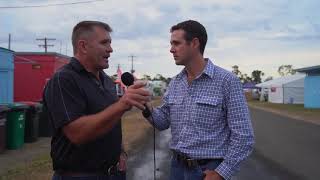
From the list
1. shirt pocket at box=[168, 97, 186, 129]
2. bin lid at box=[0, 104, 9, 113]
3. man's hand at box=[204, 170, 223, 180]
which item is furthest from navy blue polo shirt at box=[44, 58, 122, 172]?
bin lid at box=[0, 104, 9, 113]

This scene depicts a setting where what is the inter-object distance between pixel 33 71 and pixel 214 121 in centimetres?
2963

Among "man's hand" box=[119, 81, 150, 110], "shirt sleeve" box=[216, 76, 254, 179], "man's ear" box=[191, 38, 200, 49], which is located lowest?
"shirt sleeve" box=[216, 76, 254, 179]

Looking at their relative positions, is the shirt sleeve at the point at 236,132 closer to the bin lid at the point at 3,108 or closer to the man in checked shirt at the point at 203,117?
the man in checked shirt at the point at 203,117

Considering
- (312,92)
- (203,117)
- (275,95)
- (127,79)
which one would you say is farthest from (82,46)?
(275,95)

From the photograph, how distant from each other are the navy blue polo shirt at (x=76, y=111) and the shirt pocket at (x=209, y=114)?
24.9 inches

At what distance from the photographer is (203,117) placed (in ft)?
14.3

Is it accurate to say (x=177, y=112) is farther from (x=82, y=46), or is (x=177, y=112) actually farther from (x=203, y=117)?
(x=82, y=46)

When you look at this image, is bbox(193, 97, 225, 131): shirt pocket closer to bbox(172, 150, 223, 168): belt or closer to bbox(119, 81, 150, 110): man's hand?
bbox(172, 150, 223, 168): belt

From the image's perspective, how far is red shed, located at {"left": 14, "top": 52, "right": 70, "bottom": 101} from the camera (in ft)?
106

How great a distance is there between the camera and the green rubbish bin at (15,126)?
16.3 meters

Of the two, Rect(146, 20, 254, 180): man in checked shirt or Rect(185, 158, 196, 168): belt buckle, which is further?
Rect(185, 158, 196, 168): belt buckle

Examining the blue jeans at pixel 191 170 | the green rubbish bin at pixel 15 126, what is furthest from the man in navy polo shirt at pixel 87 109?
the green rubbish bin at pixel 15 126

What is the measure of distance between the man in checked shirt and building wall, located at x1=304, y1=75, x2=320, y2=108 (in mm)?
53423

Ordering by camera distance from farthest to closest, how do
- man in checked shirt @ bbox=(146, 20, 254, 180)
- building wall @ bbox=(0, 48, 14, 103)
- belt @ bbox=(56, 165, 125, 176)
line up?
building wall @ bbox=(0, 48, 14, 103), man in checked shirt @ bbox=(146, 20, 254, 180), belt @ bbox=(56, 165, 125, 176)
